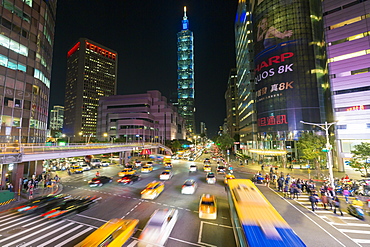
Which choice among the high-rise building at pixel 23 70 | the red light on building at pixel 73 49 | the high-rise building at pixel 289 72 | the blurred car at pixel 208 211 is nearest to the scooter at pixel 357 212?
the blurred car at pixel 208 211

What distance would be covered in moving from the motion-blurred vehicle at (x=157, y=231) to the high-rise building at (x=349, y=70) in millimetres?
44970

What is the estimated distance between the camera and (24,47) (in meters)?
32.8

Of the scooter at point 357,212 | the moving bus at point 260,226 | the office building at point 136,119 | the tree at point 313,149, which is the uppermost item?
the office building at point 136,119

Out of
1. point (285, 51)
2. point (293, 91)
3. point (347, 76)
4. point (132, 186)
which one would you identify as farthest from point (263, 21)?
point (132, 186)

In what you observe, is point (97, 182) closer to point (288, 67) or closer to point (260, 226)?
point (260, 226)

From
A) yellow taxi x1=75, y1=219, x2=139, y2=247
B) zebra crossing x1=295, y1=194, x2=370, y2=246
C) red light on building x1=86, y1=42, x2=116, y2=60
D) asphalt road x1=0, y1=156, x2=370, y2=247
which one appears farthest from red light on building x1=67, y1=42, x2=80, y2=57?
zebra crossing x1=295, y1=194, x2=370, y2=246

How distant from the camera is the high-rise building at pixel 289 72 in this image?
47656mm

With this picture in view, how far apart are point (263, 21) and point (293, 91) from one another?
2675cm

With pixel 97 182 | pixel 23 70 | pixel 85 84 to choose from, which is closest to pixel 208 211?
pixel 97 182

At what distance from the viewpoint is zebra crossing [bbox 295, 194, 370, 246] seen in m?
11.4

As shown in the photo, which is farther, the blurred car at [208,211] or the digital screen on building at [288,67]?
the digital screen on building at [288,67]

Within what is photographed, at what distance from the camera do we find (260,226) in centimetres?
777

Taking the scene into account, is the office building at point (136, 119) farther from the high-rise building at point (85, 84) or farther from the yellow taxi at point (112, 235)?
the yellow taxi at point (112, 235)

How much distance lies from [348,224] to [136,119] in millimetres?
92699
